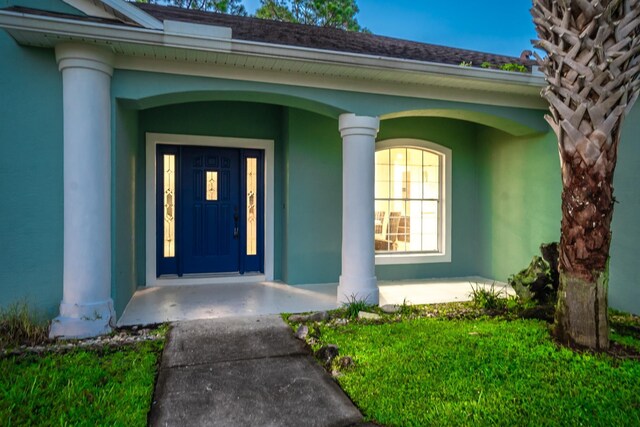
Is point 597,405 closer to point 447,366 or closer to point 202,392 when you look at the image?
point 447,366

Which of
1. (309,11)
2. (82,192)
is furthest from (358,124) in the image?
(309,11)

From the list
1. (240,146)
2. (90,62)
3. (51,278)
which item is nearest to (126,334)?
(51,278)

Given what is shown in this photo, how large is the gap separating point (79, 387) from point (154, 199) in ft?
13.5

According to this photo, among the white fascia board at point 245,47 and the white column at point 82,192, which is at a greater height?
the white fascia board at point 245,47

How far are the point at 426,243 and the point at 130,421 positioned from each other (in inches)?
243

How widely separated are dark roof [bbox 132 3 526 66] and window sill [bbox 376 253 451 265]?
10.9 ft

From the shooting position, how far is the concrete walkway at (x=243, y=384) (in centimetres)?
281

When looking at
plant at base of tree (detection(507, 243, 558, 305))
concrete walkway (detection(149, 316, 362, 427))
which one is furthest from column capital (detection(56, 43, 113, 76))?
plant at base of tree (detection(507, 243, 558, 305))

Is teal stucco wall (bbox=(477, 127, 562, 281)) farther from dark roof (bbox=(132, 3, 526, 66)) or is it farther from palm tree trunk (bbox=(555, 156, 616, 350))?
palm tree trunk (bbox=(555, 156, 616, 350))

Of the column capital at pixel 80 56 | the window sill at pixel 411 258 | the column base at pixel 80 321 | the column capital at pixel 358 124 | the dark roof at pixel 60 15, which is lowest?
the column base at pixel 80 321

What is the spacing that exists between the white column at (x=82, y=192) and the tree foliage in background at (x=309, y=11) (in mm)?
15907

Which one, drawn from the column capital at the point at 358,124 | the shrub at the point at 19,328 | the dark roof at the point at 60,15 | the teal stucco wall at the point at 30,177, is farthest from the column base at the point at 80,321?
the column capital at the point at 358,124

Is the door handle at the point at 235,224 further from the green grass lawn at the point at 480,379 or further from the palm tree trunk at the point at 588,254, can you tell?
the palm tree trunk at the point at 588,254

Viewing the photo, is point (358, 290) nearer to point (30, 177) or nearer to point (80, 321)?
point (80, 321)
